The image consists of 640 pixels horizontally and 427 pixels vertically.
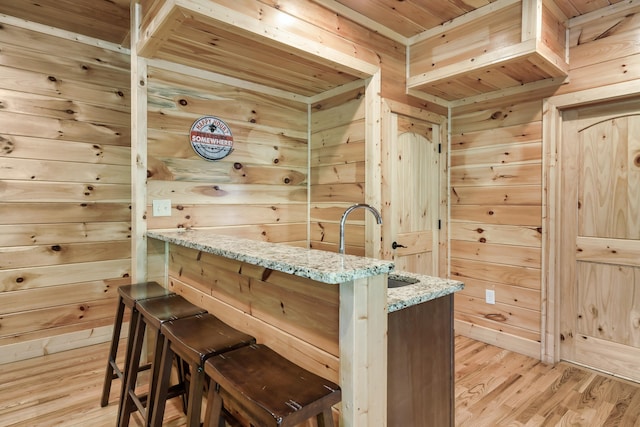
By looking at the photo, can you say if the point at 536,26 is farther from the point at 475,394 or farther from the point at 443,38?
the point at 475,394

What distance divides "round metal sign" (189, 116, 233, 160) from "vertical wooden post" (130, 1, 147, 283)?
337mm

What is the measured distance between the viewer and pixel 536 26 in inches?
85.7

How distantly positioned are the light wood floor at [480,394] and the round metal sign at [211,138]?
5.40 ft

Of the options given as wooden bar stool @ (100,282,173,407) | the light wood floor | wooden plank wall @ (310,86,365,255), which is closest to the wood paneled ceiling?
wooden plank wall @ (310,86,365,255)

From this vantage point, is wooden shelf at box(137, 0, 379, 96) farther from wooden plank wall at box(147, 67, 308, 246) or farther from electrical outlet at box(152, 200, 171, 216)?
electrical outlet at box(152, 200, 171, 216)

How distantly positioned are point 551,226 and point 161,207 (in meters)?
2.82

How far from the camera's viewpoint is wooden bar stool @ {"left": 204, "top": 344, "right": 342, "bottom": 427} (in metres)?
0.96

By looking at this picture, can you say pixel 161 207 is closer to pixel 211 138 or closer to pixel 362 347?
pixel 211 138

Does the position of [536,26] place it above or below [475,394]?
above

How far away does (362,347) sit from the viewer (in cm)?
107

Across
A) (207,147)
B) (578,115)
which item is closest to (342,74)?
(207,147)

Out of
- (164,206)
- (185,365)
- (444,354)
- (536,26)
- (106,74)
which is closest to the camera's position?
(444,354)

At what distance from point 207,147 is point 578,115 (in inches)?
108

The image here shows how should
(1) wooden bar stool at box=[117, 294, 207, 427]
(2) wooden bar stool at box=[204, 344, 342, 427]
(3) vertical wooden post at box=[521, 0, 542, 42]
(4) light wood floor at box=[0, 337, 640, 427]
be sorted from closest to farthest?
(2) wooden bar stool at box=[204, 344, 342, 427]
(1) wooden bar stool at box=[117, 294, 207, 427]
(4) light wood floor at box=[0, 337, 640, 427]
(3) vertical wooden post at box=[521, 0, 542, 42]
